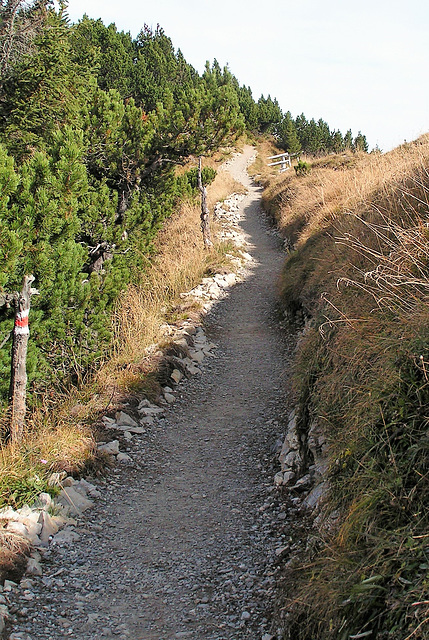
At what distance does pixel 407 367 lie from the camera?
2730mm

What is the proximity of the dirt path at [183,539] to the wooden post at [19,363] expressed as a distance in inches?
42.0

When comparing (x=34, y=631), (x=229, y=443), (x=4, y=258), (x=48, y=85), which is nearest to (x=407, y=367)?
(x=34, y=631)

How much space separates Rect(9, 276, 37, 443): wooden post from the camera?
197 inches

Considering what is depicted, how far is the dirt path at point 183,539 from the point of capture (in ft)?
10.4

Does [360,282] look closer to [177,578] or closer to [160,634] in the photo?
[177,578]

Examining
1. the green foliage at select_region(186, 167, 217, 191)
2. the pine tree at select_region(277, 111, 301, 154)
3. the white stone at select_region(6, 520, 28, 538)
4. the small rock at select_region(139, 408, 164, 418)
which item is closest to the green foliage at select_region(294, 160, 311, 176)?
the green foliage at select_region(186, 167, 217, 191)

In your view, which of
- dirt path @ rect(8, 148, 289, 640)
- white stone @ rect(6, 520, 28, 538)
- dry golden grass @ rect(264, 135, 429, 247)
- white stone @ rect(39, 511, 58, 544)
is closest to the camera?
dirt path @ rect(8, 148, 289, 640)

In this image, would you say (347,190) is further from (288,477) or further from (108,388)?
(288,477)

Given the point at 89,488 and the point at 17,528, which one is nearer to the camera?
the point at 17,528

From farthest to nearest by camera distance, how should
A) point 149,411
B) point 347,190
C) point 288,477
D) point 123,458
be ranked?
point 347,190 → point 149,411 → point 123,458 → point 288,477

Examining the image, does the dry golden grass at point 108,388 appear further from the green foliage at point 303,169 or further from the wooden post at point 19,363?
the green foliage at point 303,169

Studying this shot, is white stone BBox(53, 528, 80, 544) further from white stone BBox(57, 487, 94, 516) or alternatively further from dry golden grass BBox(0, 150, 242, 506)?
dry golden grass BBox(0, 150, 242, 506)

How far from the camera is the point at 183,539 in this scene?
400 centimetres

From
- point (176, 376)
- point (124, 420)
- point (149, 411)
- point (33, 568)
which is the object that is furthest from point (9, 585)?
point (176, 376)
